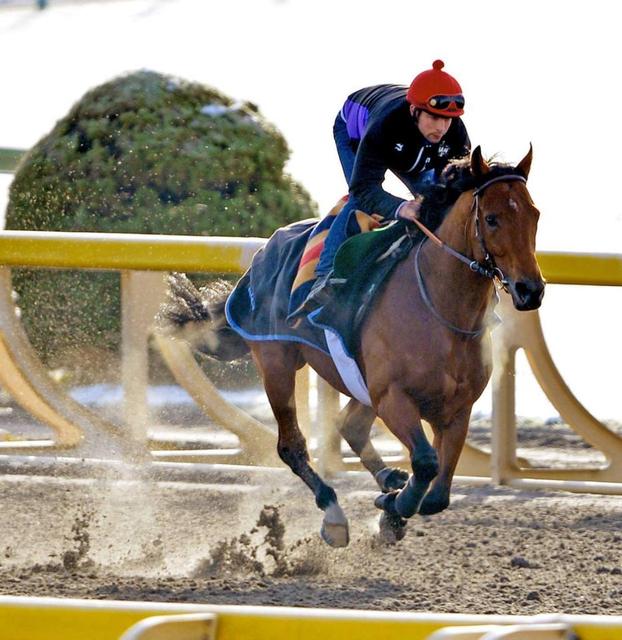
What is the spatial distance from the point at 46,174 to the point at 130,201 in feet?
1.74

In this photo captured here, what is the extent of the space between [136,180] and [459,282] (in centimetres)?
413

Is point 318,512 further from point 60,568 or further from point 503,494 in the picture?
point 60,568

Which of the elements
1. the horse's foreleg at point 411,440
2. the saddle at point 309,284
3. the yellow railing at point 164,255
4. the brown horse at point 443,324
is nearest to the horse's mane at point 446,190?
the brown horse at point 443,324

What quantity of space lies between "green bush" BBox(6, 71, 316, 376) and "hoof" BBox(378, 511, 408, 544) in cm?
348

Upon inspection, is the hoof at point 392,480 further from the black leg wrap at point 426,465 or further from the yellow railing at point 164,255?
the yellow railing at point 164,255

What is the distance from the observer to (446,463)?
4.68m

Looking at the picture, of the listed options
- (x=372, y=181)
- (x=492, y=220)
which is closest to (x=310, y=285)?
(x=372, y=181)

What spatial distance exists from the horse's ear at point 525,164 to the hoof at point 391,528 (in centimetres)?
128

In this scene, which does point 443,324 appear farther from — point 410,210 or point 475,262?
point 410,210

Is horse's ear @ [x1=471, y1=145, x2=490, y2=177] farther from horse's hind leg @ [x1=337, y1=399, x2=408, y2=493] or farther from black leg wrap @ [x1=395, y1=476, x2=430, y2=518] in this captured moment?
horse's hind leg @ [x1=337, y1=399, x2=408, y2=493]

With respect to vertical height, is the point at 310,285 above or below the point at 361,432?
above

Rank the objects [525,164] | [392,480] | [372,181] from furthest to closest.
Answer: [392,480] < [372,181] < [525,164]

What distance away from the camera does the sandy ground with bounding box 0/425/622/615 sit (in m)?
4.52

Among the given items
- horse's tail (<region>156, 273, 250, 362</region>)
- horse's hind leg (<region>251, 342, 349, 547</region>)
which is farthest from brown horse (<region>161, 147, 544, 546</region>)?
horse's tail (<region>156, 273, 250, 362</region>)
